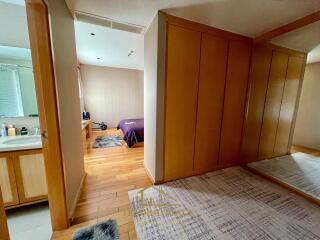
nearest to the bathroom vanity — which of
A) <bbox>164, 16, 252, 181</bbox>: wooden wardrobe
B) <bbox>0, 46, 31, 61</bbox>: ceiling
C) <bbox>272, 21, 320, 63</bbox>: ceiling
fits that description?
<bbox>0, 46, 31, 61</bbox>: ceiling

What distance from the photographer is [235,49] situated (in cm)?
221

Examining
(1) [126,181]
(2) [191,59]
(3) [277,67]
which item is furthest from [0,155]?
(3) [277,67]

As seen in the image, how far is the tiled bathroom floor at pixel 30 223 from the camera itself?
1390mm

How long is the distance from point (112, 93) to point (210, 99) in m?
4.80

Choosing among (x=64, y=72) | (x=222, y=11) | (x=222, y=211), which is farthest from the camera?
(x=222, y=11)

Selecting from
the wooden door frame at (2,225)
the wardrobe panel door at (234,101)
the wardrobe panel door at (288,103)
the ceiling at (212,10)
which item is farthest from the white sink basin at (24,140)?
the wardrobe panel door at (288,103)

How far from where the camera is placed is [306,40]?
2125mm

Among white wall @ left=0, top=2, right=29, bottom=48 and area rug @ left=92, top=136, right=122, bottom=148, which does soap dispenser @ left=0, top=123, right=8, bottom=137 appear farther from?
area rug @ left=92, top=136, right=122, bottom=148

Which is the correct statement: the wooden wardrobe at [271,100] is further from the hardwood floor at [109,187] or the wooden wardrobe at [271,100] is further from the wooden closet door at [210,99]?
the hardwood floor at [109,187]

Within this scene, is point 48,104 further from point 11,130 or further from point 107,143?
point 107,143

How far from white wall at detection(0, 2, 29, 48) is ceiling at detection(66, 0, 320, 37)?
0.52 meters

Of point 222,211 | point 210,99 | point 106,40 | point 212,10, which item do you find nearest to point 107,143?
point 106,40

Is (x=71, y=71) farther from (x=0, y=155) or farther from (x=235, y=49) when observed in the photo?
(x=235, y=49)

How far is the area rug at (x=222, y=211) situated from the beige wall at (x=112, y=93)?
466 cm
